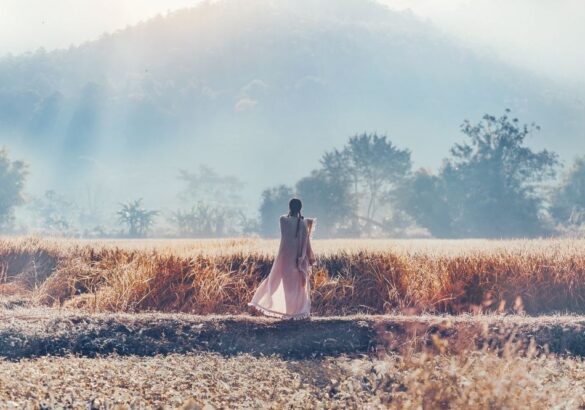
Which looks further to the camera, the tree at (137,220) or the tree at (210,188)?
the tree at (210,188)

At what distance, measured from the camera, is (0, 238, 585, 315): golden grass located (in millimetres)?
12703

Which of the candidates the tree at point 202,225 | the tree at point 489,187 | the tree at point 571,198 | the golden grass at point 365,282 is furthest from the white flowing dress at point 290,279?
the tree at point 202,225

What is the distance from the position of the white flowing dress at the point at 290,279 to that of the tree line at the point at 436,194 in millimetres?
40484

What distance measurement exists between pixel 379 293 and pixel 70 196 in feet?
341

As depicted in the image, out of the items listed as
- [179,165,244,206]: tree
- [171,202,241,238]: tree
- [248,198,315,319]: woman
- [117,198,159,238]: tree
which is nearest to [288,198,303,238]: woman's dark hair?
[248,198,315,319]: woman

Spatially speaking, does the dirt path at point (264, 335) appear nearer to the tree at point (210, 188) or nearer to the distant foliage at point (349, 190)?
the distant foliage at point (349, 190)

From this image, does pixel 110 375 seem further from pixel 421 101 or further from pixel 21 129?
pixel 421 101

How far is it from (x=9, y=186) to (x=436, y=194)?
38397 mm

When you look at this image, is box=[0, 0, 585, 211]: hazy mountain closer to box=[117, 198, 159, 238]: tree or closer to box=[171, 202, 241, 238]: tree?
box=[117, 198, 159, 238]: tree

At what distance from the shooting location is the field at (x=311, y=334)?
7109 mm

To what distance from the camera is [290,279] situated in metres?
9.59

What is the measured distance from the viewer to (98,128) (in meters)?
152

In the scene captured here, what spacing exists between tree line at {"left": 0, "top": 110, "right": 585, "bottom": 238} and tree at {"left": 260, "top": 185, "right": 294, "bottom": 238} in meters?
0.09

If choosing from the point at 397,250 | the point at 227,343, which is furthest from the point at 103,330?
the point at 397,250
